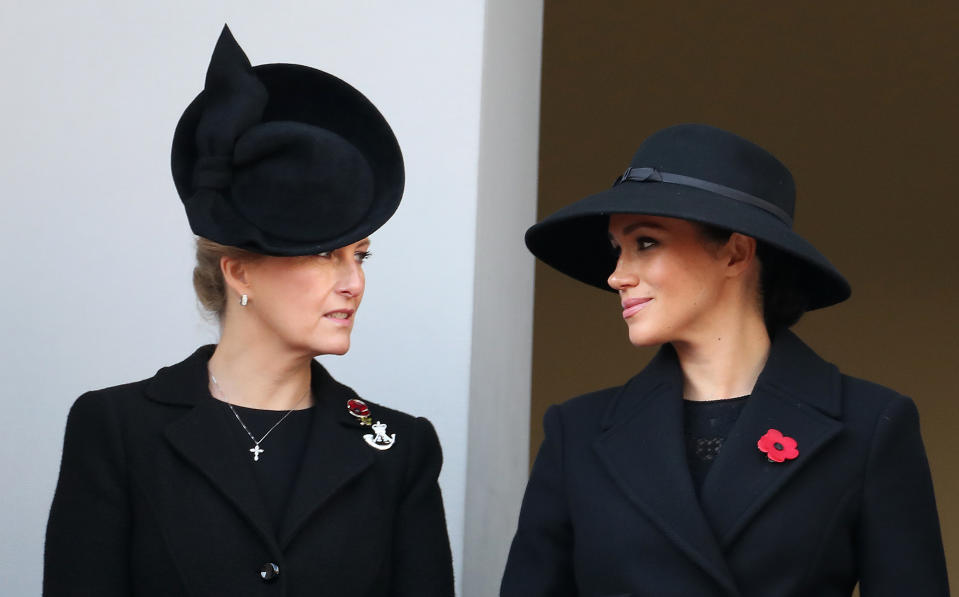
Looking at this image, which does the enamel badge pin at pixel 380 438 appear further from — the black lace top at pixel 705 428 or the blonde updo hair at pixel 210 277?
the black lace top at pixel 705 428

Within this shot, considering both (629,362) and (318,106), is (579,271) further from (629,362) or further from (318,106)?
(629,362)

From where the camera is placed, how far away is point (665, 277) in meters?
2.59

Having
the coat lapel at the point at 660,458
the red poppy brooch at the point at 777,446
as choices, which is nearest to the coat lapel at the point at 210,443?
the coat lapel at the point at 660,458

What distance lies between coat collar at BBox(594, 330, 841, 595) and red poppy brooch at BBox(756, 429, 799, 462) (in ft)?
0.05

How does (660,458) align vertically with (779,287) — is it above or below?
below

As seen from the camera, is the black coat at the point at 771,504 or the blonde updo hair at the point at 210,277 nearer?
the black coat at the point at 771,504

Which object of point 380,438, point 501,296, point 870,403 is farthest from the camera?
point 501,296

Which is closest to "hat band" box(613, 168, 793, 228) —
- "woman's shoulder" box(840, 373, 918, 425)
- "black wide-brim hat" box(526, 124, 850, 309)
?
"black wide-brim hat" box(526, 124, 850, 309)

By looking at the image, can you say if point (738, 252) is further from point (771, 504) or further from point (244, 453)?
point (244, 453)

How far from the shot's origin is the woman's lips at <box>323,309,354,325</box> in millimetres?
2656

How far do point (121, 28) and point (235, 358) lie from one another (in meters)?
1.33

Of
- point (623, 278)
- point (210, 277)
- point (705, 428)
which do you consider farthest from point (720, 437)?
point (210, 277)

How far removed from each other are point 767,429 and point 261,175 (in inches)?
43.3

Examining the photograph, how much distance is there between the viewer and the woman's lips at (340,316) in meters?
2.66
